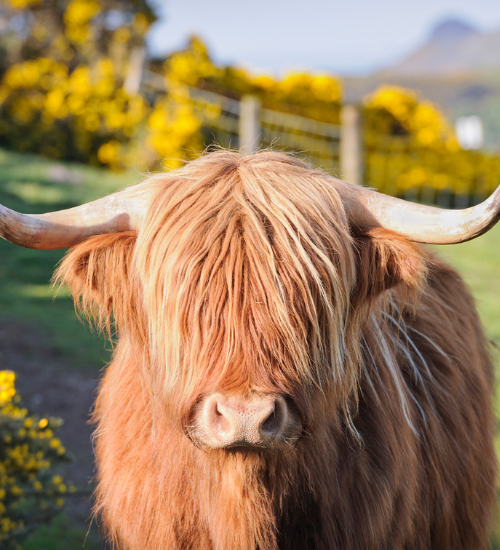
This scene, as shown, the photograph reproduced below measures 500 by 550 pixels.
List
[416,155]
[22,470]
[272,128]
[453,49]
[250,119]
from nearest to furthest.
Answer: [22,470] < [250,119] < [272,128] < [416,155] < [453,49]

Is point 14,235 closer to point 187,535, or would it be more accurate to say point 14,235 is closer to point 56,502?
point 187,535

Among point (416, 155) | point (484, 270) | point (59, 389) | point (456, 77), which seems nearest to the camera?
point (59, 389)

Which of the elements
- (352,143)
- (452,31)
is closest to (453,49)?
(452,31)

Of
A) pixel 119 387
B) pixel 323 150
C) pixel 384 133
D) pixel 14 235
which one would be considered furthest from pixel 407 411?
pixel 384 133

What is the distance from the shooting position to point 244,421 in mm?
1380

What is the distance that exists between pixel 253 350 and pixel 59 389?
3695 mm

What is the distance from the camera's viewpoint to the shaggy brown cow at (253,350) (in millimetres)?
1538

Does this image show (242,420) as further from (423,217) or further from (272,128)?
(272,128)

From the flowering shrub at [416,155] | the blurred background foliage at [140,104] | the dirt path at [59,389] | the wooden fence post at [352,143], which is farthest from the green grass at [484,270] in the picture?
the dirt path at [59,389]

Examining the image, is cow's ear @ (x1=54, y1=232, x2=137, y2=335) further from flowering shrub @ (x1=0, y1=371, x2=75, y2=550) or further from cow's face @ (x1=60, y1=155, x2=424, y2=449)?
flowering shrub @ (x1=0, y1=371, x2=75, y2=550)

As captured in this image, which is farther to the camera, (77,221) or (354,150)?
(354,150)

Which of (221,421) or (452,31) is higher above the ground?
(452,31)

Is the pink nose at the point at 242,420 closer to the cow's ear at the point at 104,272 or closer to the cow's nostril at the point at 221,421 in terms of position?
the cow's nostril at the point at 221,421

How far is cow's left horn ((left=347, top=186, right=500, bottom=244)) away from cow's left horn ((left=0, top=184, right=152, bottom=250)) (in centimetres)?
69
